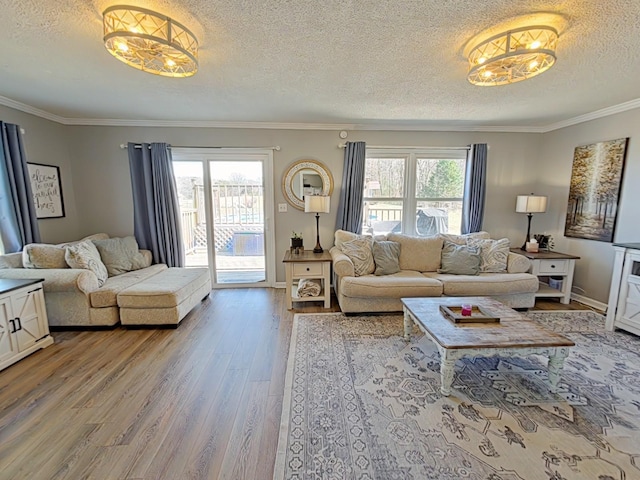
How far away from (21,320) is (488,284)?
4.54 metres

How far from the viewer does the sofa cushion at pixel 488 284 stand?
3203 mm

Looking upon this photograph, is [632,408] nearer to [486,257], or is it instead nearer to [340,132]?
[486,257]

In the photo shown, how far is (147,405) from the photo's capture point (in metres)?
1.85

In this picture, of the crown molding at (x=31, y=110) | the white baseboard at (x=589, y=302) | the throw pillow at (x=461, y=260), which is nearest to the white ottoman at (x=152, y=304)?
the crown molding at (x=31, y=110)

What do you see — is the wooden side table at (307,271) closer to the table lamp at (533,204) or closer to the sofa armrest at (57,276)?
the sofa armrest at (57,276)

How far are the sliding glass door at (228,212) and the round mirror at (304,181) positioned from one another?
0.90 ft

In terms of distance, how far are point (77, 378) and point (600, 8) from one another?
414 centimetres

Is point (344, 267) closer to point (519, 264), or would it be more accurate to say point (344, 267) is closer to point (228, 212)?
point (228, 212)

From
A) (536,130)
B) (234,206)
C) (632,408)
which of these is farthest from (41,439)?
(536,130)

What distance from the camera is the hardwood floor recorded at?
144 centimetres

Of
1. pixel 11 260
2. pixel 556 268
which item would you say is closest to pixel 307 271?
pixel 11 260

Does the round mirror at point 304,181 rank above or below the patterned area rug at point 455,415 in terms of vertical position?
above

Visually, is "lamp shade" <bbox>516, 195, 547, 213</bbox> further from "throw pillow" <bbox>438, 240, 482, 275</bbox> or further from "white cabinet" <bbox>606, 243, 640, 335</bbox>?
"white cabinet" <bbox>606, 243, 640, 335</bbox>

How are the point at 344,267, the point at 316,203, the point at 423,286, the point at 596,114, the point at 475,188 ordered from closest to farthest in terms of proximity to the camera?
1. the point at 423,286
2. the point at 344,267
3. the point at 596,114
4. the point at 316,203
5. the point at 475,188
